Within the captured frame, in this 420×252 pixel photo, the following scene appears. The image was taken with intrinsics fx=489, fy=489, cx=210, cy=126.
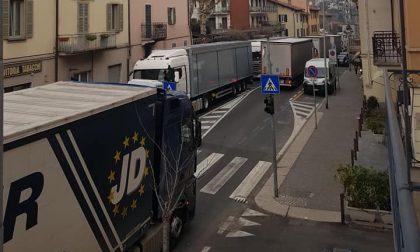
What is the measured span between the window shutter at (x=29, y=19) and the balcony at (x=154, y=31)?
12.6 m

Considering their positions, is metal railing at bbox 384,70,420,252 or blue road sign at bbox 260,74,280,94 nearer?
metal railing at bbox 384,70,420,252

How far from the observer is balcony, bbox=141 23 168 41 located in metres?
35.7

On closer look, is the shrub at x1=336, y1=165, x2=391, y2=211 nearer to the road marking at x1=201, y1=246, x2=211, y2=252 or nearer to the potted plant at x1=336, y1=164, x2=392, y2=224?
the potted plant at x1=336, y1=164, x2=392, y2=224

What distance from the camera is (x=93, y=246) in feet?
22.8

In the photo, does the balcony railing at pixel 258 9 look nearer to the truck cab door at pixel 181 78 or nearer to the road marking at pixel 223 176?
the truck cab door at pixel 181 78

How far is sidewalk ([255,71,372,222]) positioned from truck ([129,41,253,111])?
6.08 m

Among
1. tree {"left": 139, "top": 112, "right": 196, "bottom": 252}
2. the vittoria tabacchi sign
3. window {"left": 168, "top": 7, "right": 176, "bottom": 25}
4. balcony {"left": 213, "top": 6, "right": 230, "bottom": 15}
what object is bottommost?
tree {"left": 139, "top": 112, "right": 196, "bottom": 252}

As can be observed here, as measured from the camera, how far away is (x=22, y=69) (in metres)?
22.8

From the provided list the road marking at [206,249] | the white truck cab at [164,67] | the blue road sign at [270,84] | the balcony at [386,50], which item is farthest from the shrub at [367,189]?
the white truck cab at [164,67]

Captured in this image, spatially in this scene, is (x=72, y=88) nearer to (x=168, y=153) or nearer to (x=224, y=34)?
(x=168, y=153)

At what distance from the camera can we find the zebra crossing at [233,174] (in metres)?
14.2

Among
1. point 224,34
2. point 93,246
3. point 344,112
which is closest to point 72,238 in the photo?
point 93,246

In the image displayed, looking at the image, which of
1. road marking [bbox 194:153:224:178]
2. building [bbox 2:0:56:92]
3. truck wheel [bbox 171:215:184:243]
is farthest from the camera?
building [bbox 2:0:56:92]

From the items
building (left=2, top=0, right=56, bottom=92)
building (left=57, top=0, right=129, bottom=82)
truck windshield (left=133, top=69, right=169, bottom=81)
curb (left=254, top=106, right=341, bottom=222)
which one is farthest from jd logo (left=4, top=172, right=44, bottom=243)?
building (left=57, top=0, right=129, bottom=82)
